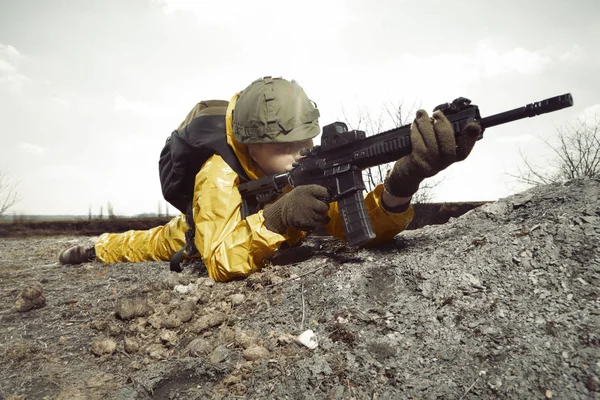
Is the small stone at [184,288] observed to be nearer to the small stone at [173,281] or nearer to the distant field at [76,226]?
the small stone at [173,281]

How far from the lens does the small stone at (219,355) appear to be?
6.67ft

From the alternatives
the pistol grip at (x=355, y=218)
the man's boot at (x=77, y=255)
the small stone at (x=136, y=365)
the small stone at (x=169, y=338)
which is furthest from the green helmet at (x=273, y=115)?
the man's boot at (x=77, y=255)

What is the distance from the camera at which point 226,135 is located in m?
3.54

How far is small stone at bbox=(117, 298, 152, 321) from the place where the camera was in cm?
271

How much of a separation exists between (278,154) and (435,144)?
58.1 inches

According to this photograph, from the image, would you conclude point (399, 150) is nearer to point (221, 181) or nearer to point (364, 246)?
point (364, 246)

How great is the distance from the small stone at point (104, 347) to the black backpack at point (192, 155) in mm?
1332

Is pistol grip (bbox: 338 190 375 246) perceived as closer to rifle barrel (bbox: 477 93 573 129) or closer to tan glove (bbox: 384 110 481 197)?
tan glove (bbox: 384 110 481 197)

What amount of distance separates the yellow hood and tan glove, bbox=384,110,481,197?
157 cm

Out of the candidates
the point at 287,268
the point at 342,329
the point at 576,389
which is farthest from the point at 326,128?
the point at 576,389

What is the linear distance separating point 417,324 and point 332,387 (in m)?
0.56

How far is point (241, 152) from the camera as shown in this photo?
11.6ft

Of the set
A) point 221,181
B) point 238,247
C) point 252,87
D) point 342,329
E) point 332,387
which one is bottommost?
point 332,387

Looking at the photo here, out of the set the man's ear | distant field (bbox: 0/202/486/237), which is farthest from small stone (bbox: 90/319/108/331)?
distant field (bbox: 0/202/486/237)
